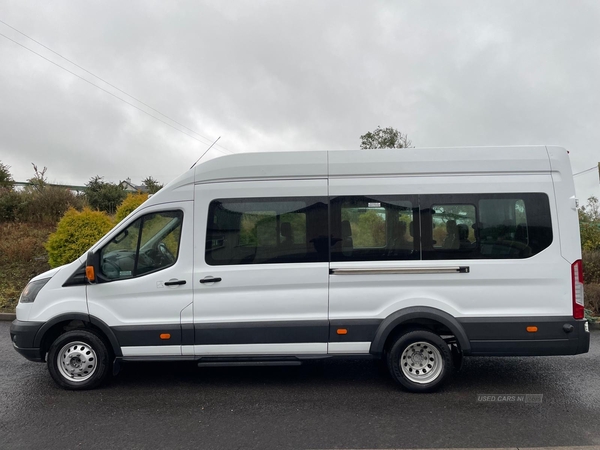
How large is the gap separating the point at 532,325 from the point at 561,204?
1.28m

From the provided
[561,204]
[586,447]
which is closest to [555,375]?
[586,447]

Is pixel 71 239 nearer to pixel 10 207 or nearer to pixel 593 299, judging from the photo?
pixel 10 207

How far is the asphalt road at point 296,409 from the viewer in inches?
141

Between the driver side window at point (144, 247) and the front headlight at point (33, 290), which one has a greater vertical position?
the driver side window at point (144, 247)

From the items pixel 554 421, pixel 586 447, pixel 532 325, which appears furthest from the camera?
pixel 532 325

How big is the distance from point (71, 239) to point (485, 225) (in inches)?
365

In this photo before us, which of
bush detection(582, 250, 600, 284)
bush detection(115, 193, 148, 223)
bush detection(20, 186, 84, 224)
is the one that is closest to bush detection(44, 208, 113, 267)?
bush detection(115, 193, 148, 223)

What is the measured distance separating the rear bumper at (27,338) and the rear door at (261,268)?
1589mm

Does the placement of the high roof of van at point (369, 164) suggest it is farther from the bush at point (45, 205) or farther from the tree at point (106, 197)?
the tree at point (106, 197)

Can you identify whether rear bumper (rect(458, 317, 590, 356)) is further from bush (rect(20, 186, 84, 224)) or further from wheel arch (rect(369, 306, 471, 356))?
bush (rect(20, 186, 84, 224))

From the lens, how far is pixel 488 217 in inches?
176

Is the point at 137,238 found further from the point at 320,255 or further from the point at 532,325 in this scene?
the point at 532,325

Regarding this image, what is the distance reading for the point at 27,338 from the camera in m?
4.52

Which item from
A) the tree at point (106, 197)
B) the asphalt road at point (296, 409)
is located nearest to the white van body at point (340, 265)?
the asphalt road at point (296, 409)
